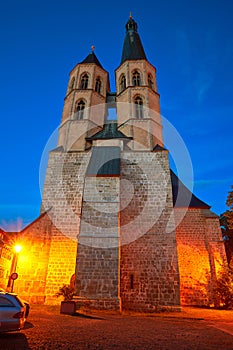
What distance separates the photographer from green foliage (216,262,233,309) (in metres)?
10.1

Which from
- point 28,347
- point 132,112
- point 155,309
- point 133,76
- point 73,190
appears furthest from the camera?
point 133,76

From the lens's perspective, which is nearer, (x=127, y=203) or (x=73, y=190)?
(x=127, y=203)

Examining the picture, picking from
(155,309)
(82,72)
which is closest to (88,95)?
(82,72)

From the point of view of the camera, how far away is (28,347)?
320 cm

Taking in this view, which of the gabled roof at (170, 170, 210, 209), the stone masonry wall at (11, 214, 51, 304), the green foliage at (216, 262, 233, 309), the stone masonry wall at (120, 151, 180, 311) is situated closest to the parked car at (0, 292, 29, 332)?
the stone masonry wall at (120, 151, 180, 311)

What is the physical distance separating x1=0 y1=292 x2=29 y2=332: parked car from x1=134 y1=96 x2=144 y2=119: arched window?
13874mm

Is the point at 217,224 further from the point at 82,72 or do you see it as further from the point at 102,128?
the point at 82,72

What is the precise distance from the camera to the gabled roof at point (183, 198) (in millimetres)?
13430

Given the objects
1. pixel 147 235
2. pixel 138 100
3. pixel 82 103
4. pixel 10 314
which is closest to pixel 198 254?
pixel 147 235

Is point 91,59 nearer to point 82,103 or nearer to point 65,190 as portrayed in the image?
point 82,103

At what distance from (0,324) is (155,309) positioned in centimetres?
722

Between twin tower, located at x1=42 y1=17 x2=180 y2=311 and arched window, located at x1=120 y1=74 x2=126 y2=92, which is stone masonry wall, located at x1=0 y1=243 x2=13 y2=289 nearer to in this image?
twin tower, located at x1=42 y1=17 x2=180 y2=311

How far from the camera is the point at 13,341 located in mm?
3453

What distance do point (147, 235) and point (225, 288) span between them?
4.64m
